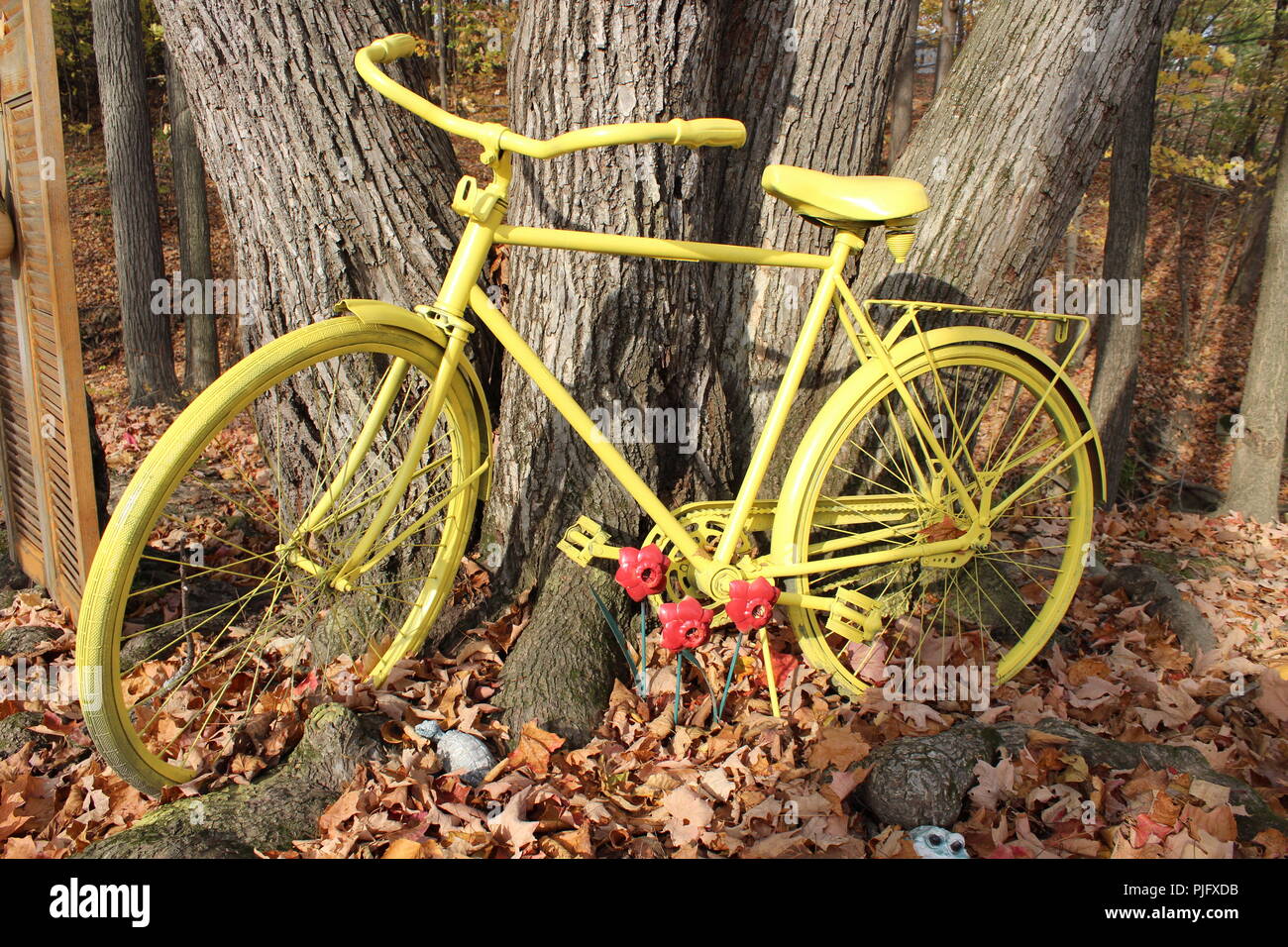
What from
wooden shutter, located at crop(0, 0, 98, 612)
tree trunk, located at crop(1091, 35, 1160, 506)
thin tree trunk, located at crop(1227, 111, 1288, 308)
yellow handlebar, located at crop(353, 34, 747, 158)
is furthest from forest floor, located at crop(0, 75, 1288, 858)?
thin tree trunk, located at crop(1227, 111, 1288, 308)

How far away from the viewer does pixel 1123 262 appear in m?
6.28

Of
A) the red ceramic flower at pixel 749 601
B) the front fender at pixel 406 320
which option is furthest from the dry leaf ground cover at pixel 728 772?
the front fender at pixel 406 320

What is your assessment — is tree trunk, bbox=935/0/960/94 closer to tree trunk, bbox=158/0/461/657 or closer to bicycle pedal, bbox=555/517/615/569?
tree trunk, bbox=158/0/461/657

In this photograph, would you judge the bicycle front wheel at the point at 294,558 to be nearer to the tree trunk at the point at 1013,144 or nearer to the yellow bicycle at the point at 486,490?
the yellow bicycle at the point at 486,490

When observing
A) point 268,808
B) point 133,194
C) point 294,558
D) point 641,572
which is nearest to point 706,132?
point 641,572

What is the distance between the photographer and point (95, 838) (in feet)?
7.45

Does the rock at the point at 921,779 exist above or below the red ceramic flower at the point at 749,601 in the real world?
below

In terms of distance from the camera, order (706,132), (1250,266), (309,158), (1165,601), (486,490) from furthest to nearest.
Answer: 1. (1250,266)
2. (1165,601)
3. (486,490)
4. (309,158)
5. (706,132)

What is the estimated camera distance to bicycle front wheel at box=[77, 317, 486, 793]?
1963mm

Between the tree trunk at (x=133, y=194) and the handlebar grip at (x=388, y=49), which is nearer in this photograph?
the handlebar grip at (x=388, y=49)

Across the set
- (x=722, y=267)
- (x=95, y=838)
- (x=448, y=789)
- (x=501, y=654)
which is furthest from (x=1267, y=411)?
(x=95, y=838)

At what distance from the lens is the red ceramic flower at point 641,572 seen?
262 centimetres

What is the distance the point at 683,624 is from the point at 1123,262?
17.8 ft

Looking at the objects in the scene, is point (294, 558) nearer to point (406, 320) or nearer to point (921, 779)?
point (406, 320)
